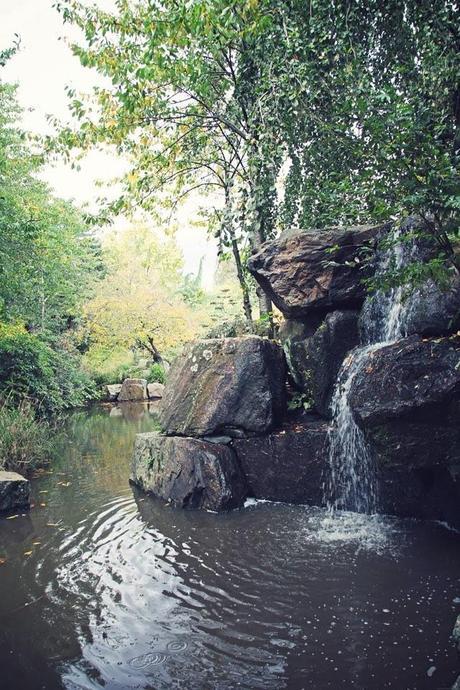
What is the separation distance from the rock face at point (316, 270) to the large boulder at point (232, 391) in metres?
0.85

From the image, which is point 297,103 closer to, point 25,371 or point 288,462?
point 288,462

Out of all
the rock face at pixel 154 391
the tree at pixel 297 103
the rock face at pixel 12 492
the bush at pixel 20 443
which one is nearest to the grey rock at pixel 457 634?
the tree at pixel 297 103

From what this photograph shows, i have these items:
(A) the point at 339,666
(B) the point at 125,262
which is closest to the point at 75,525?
(A) the point at 339,666

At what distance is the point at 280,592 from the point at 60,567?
2279 millimetres

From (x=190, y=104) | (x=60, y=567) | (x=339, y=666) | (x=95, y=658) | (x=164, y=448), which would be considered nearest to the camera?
(x=339, y=666)

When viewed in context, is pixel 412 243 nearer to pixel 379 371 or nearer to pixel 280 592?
pixel 379 371

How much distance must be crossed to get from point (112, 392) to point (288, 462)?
1763cm

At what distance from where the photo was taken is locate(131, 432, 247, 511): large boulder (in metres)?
6.44

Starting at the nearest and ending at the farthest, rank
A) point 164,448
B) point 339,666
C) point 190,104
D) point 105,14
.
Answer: point 339,666
point 164,448
point 105,14
point 190,104

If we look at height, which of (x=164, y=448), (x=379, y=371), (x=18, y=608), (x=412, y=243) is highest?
(x=412, y=243)

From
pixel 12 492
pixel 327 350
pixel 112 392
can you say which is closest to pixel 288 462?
pixel 327 350

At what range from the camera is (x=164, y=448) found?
711 cm

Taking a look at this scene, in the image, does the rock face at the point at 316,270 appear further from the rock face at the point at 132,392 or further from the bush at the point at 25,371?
the rock face at the point at 132,392

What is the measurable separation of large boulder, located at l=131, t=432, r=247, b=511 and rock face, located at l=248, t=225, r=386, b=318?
7.93 ft
